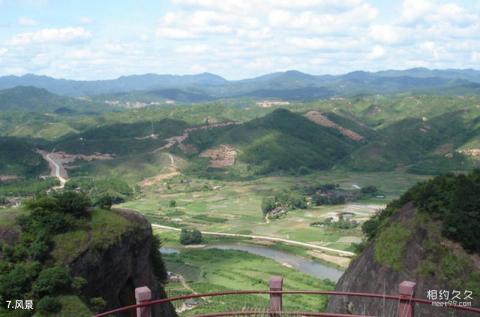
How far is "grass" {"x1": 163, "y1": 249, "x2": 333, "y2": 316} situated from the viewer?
6731cm

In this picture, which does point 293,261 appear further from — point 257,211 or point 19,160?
point 19,160

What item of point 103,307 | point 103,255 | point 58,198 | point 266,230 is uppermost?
point 58,198

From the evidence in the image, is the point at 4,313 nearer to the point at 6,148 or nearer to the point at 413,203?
the point at 413,203

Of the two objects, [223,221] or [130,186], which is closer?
[223,221]

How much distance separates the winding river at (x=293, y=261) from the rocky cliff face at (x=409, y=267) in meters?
31.4

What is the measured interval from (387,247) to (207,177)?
132322mm

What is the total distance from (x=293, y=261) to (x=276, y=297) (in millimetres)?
76781

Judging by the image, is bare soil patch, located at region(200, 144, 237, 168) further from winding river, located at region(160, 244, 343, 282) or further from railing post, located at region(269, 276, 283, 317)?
railing post, located at region(269, 276, 283, 317)

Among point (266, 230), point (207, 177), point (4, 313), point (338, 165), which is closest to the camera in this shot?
point (4, 313)

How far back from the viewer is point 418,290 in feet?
137

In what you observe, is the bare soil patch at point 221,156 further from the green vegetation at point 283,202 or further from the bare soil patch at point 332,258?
the bare soil patch at point 332,258

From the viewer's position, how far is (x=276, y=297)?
1549 centimetres

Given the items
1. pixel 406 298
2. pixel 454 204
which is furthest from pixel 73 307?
pixel 454 204

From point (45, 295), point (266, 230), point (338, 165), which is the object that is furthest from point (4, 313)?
A: point (338, 165)
